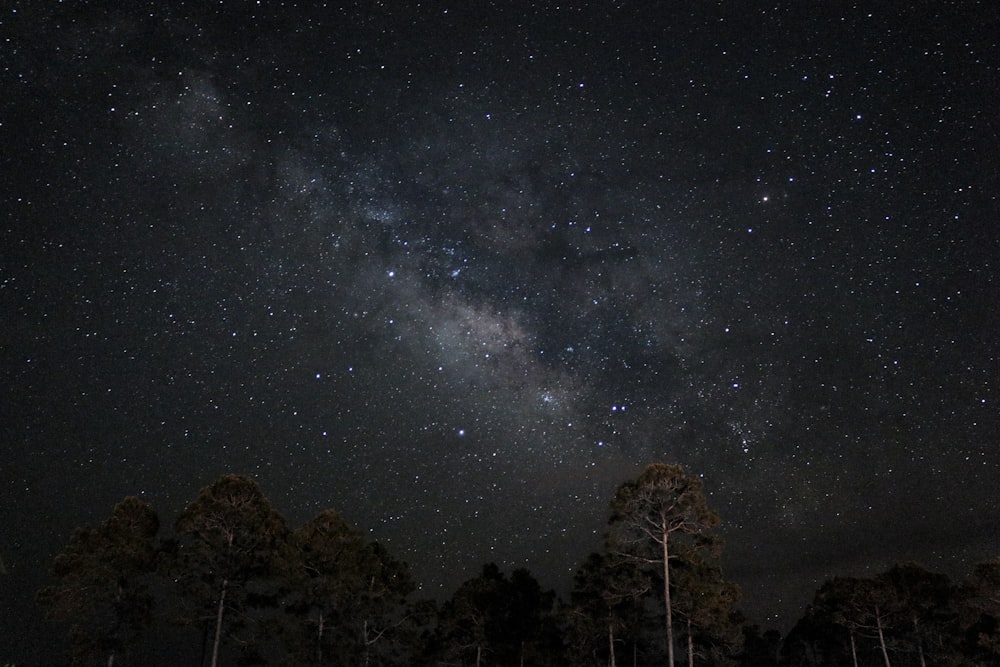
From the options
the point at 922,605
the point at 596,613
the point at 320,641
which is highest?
the point at 922,605

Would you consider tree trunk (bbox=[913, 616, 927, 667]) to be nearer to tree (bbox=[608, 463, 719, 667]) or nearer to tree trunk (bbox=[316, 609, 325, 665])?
tree (bbox=[608, 463, 719, 667])

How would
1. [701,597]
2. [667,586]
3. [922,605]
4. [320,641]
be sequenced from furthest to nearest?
[922,605] < [320,641] < [701,597] < [667,586]

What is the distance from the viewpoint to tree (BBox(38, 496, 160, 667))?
30.7m

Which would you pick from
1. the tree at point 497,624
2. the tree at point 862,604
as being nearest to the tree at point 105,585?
the tree at point 497,624

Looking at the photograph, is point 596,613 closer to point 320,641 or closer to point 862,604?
point 320,641

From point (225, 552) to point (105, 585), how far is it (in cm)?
554

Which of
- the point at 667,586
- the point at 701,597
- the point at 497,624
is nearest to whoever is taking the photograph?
the point at 667,586

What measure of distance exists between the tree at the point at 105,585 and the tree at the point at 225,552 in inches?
77.9

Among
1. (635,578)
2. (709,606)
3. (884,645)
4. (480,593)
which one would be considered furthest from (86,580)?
(884,645)

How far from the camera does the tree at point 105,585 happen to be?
1207 inches

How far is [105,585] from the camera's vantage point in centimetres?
3159

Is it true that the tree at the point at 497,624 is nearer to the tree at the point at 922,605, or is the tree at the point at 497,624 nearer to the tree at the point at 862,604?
the tree at the point at 862,604

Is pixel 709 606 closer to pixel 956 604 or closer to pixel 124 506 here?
pixel 956 604

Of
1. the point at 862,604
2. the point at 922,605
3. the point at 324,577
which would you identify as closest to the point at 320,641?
the point at 324,577
